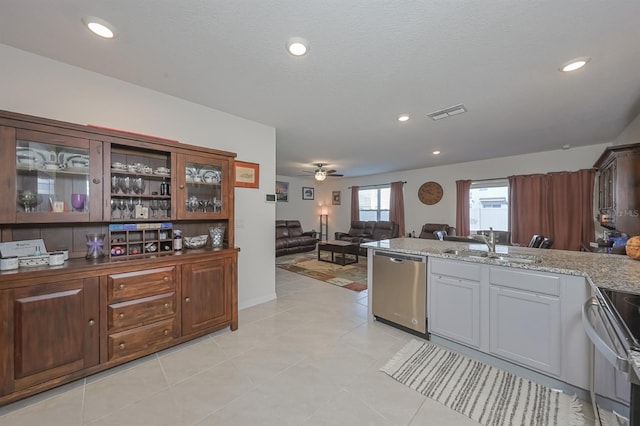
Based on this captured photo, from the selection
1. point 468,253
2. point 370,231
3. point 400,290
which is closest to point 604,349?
point 468,253

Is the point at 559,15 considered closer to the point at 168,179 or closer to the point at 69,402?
the point at 168,179

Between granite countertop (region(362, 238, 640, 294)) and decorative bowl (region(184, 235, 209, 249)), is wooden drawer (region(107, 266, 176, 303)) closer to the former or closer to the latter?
decorative bowl (region(184, 235, 209, 249))

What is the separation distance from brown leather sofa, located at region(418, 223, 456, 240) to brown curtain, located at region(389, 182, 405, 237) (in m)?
0.67

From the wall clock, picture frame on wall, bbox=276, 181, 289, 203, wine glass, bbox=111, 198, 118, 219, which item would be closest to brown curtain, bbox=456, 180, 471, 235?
the wall clock

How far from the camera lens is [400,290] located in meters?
2.69

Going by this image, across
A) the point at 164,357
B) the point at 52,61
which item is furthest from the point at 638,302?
the point at 52,61

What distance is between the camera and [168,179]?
2512mm

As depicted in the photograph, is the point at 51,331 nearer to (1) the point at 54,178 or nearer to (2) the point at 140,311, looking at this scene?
(2) the point at 140,311

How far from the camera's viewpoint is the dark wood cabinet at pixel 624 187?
8.87 feet

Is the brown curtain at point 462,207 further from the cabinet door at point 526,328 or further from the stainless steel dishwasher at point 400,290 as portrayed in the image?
the cabinet door at point 526,328

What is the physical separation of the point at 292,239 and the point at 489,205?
5.16 meters

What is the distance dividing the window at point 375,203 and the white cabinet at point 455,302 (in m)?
5.58

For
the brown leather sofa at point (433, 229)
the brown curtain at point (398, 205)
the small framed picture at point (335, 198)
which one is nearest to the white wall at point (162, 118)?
the brown leather sofa at point (433, 229)

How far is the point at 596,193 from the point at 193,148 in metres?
6.53
